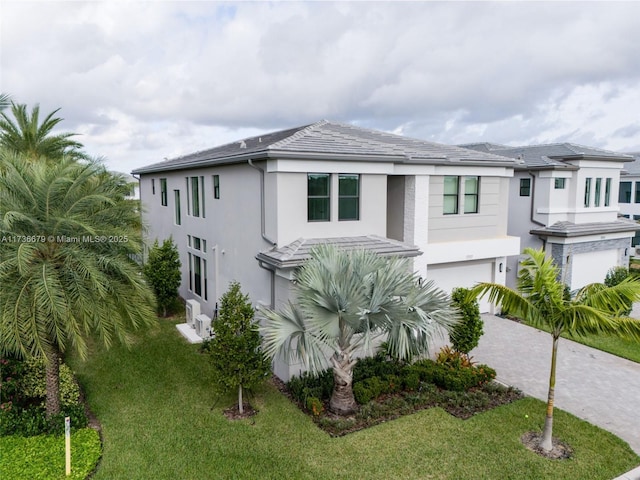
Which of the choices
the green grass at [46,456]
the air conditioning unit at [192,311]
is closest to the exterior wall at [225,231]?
the air conditioning unit at [192,311]

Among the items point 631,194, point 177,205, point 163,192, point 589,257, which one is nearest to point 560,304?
point 589,257

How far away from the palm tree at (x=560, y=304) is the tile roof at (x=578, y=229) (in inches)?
514

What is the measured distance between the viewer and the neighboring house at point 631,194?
1412 inches

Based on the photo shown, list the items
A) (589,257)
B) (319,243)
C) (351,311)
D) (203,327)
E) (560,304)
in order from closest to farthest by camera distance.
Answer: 1. (560,304)
2. (351,311)
3. (319,243)
4. (203,327)
5. (589,257)

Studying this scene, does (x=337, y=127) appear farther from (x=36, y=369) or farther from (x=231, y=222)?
(x=36, y=369)

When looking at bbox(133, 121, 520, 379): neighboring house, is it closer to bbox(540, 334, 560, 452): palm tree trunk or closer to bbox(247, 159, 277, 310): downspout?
bbox(247, 159, 277, 310): downspout

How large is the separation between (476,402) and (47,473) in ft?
30.3

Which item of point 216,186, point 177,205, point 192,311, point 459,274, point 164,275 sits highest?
point 216,186

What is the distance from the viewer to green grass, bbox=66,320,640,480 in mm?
8227

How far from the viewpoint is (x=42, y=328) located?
28.5ft

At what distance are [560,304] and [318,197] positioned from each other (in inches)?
268

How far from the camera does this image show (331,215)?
12992mm

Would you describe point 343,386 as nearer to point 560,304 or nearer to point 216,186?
point 560,304

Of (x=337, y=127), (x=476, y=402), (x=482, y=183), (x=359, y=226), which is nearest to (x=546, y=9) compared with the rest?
(x=482, y=183)
